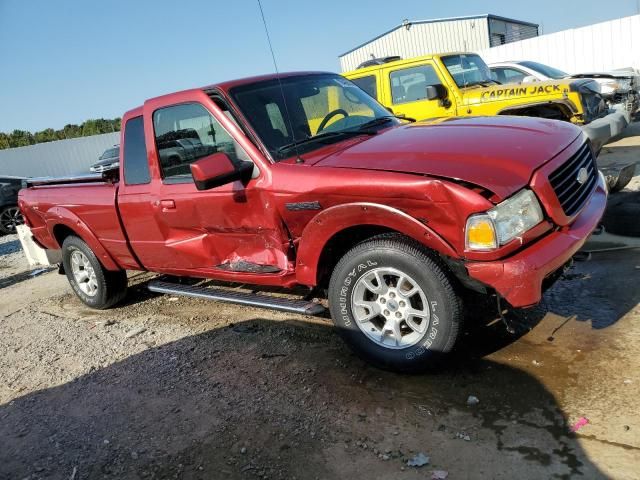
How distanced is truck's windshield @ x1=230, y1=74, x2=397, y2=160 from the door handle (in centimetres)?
100

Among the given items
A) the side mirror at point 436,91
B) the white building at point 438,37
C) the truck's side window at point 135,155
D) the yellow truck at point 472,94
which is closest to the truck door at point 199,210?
the truck's side window at point 135,155

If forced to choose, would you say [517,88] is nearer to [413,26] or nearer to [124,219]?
[124,219]

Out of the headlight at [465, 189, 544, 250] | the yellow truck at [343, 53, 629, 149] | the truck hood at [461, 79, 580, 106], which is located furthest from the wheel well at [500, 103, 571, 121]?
the headlight at [465, 189, 544, 250]

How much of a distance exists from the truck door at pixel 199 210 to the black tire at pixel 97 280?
1.04 meters

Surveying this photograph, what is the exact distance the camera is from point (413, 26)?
2997 centimetres

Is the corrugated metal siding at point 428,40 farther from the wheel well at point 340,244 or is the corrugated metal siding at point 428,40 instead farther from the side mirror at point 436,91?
the wheel well at point 340,244

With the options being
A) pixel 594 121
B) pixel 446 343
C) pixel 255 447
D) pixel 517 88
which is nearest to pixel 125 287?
pixel 255 447

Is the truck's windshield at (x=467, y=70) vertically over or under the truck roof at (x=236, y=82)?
under

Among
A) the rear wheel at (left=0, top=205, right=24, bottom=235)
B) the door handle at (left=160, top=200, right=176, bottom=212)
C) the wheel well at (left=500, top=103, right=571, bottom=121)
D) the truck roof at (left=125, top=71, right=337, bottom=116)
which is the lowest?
the rear wheel at (left=0, top=205, right=24, bottom=235)

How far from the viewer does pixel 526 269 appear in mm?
2742

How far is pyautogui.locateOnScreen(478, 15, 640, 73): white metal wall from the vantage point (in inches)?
800

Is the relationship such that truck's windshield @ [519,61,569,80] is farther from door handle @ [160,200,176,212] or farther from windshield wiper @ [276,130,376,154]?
door handle @ [160,200,176,212]

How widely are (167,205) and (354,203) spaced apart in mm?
1890

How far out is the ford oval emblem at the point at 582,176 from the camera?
3.33m
